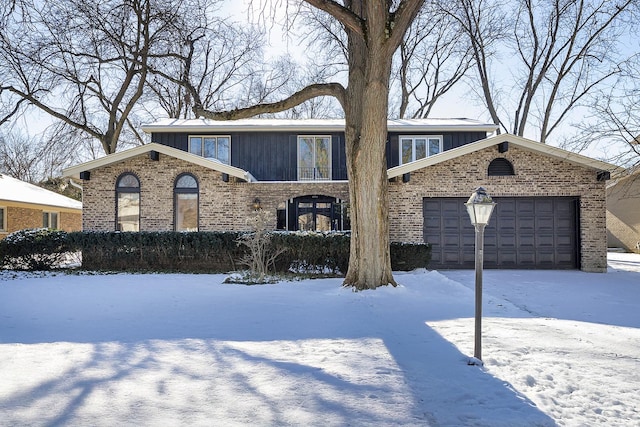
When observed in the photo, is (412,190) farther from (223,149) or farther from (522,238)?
(223,149)

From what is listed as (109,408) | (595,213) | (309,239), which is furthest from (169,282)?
(595,213)

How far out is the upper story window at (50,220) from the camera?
72.8ft

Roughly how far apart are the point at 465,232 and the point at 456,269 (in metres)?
1.17

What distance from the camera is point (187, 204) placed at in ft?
49.2

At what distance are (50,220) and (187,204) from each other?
1231 cm

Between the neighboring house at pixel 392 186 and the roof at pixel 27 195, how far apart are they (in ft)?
21.2

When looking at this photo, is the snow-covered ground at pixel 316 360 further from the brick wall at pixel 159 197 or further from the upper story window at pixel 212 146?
the upper story window at pixel 212 146

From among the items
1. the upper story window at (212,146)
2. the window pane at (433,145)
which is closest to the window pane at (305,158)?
the upper story window at (212,146)

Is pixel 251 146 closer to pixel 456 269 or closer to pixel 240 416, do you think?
pixel 456 269

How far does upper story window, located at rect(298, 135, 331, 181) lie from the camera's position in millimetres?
17859

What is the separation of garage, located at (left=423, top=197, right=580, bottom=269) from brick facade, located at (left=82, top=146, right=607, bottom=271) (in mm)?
312

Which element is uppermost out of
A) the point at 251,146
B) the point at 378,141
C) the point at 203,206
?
the point at 251,146

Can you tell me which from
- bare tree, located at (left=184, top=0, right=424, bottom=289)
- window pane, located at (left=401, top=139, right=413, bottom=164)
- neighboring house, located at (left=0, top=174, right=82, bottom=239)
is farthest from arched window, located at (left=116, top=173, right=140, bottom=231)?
window pane, located at (left=401, top=139, right=413, bottom=164)

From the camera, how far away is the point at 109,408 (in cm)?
331
